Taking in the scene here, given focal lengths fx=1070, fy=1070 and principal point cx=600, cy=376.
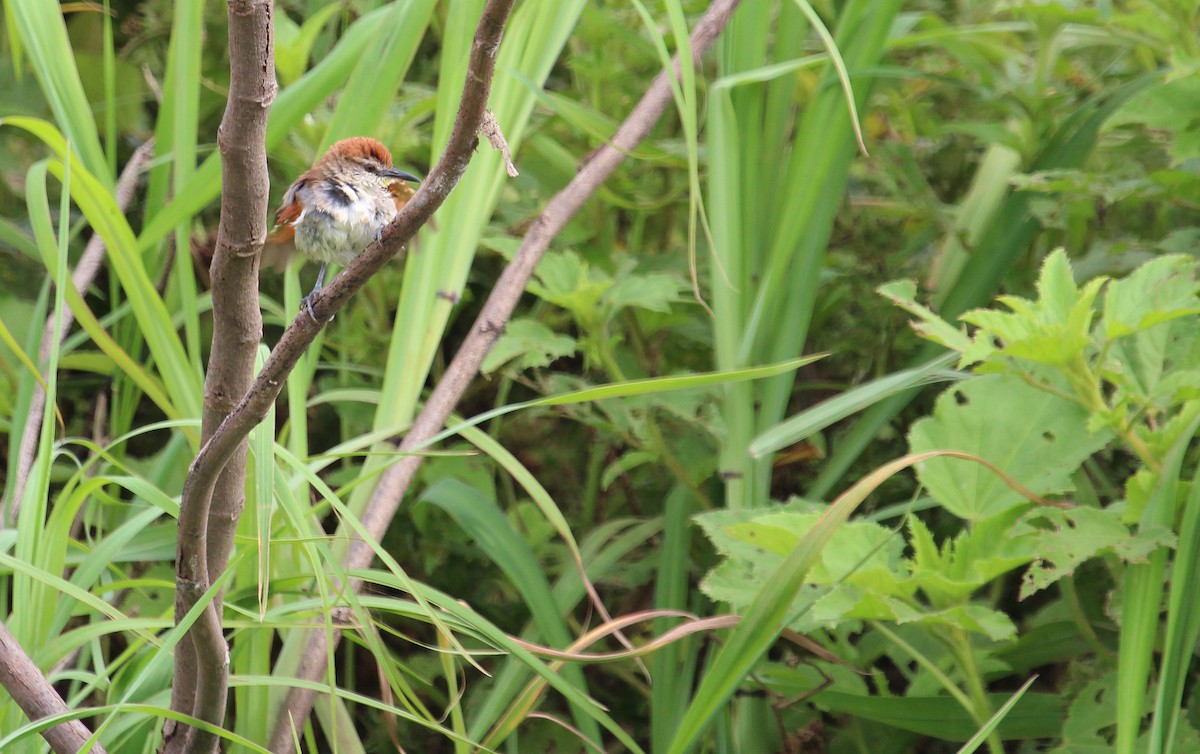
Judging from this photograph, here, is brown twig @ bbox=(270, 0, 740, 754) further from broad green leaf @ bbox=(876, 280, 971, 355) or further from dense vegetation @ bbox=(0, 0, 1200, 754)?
broad green leaf @ bbox=(876, 280, 971, 355)

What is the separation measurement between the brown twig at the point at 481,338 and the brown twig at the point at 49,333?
1.53 ft

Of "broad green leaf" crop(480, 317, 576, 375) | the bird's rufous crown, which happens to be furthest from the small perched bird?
"broad green leaf" crop(480, 317, 576, 375)

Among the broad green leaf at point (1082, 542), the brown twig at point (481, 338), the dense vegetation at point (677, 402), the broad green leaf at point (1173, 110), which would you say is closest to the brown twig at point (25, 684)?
the dense vegetation at point (677, 402)

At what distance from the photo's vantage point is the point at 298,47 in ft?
6.72

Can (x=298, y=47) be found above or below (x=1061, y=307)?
above

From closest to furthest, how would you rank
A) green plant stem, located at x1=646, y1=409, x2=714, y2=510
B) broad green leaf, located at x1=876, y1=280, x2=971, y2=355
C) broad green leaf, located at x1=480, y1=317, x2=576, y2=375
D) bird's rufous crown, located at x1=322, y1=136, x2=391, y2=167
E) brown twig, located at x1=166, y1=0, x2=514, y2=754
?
brown twig, located at x1=166, y1=0, x2=514, y2=754 < bird's rufous crown, located at x1=322, y1=136, x2=391, y2=167 < broad green leaf, located at x1=876, y1=280, x2=971, y2=355 < broad green leaf, located at x1=480, y1=317, x2=576, y2=375 < green plant stem, located at x1=646, y1=409, x2=714, y2=510

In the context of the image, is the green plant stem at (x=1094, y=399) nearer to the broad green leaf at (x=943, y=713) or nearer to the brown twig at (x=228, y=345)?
the broad green leaf at (x=943, y=713)

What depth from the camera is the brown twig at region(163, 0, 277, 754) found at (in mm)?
804

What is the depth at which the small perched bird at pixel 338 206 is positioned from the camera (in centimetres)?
127

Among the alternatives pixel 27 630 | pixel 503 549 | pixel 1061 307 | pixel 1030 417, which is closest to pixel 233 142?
pixel 27 630

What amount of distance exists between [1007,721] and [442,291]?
3.62 feet

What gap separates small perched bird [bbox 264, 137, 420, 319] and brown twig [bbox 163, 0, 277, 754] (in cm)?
32

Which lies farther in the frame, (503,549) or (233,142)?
(503,549)

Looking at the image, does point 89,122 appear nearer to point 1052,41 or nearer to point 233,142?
point 233,142
